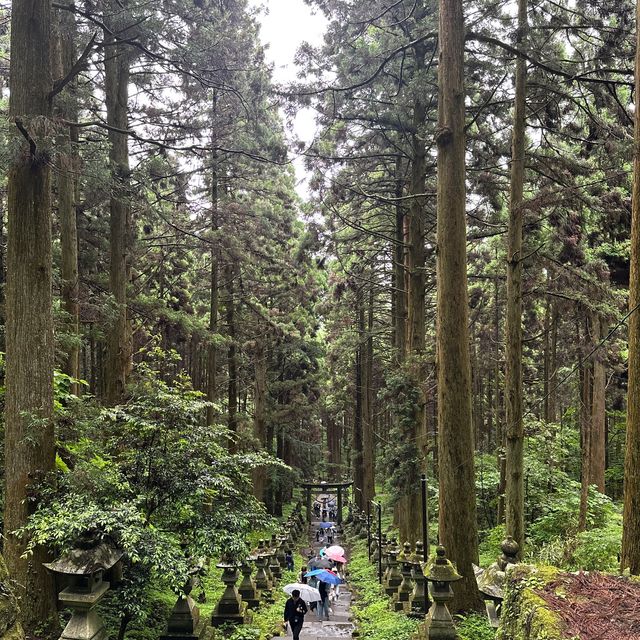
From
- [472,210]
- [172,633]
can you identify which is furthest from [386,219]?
[172,633]

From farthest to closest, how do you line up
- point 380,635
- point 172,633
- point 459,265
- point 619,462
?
1. point 619,462
2. point 380,635
3. point 459,265
4. point 172,633

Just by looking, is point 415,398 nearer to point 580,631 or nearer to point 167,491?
point 167,491

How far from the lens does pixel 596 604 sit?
3.09m

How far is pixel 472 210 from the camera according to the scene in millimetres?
13359

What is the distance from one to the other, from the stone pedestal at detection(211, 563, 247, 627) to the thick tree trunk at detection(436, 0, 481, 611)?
4.49 meters

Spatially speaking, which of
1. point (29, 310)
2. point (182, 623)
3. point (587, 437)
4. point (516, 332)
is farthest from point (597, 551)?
point (29, 310)

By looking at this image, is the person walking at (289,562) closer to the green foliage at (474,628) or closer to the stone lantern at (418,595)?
the stone lantern at (418,595)

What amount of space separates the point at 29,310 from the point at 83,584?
11.0ft

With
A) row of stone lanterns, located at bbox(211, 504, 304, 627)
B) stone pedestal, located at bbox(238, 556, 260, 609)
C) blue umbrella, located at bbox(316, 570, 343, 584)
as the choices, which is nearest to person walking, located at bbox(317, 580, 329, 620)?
blue umbrella, located at bbox(316, 570, 343, 584)

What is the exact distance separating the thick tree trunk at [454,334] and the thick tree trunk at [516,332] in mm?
2163

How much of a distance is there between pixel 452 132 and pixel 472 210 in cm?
561

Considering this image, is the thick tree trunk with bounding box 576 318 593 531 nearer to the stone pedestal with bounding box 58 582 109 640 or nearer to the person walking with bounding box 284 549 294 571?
the stone pedestal with bounding box 58 582 109 640

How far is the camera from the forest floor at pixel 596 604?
107 inches

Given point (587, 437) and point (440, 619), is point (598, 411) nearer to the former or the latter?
point (587, 437)
